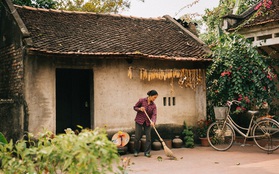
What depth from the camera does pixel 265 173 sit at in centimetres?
724

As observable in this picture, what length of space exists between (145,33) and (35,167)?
32.5 feet

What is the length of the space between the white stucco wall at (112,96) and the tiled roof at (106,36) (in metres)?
0.52

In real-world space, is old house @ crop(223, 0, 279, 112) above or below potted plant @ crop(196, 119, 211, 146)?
above

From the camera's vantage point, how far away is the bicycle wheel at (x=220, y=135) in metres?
10.6

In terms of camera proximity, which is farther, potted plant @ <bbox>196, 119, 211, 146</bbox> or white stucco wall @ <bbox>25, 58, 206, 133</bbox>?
potted plant @ <bbox>196, 119, 211, 146</bbox>

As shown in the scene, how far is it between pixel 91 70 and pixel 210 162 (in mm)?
4636

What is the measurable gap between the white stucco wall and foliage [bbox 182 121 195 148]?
316 millimetres

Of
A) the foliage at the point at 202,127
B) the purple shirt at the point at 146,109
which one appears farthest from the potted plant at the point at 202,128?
the purple shirt at the point at 146,109

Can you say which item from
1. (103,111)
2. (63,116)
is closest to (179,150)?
(103,111)

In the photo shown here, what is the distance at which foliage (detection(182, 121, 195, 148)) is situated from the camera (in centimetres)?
1184

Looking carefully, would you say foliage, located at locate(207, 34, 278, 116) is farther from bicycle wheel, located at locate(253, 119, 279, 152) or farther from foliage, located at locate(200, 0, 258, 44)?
foliage, located at locate(200, 0, 258, 44)

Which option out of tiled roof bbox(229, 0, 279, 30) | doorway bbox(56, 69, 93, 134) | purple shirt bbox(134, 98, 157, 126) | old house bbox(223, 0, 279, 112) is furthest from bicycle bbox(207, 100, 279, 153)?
doorway bbox(56, 69, 93, 134)

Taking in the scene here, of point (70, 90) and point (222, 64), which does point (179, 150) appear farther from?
point (70, 90)

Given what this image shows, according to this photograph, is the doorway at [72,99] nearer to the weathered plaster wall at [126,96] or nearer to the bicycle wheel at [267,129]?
the weathered plaster wall at [126,96]
